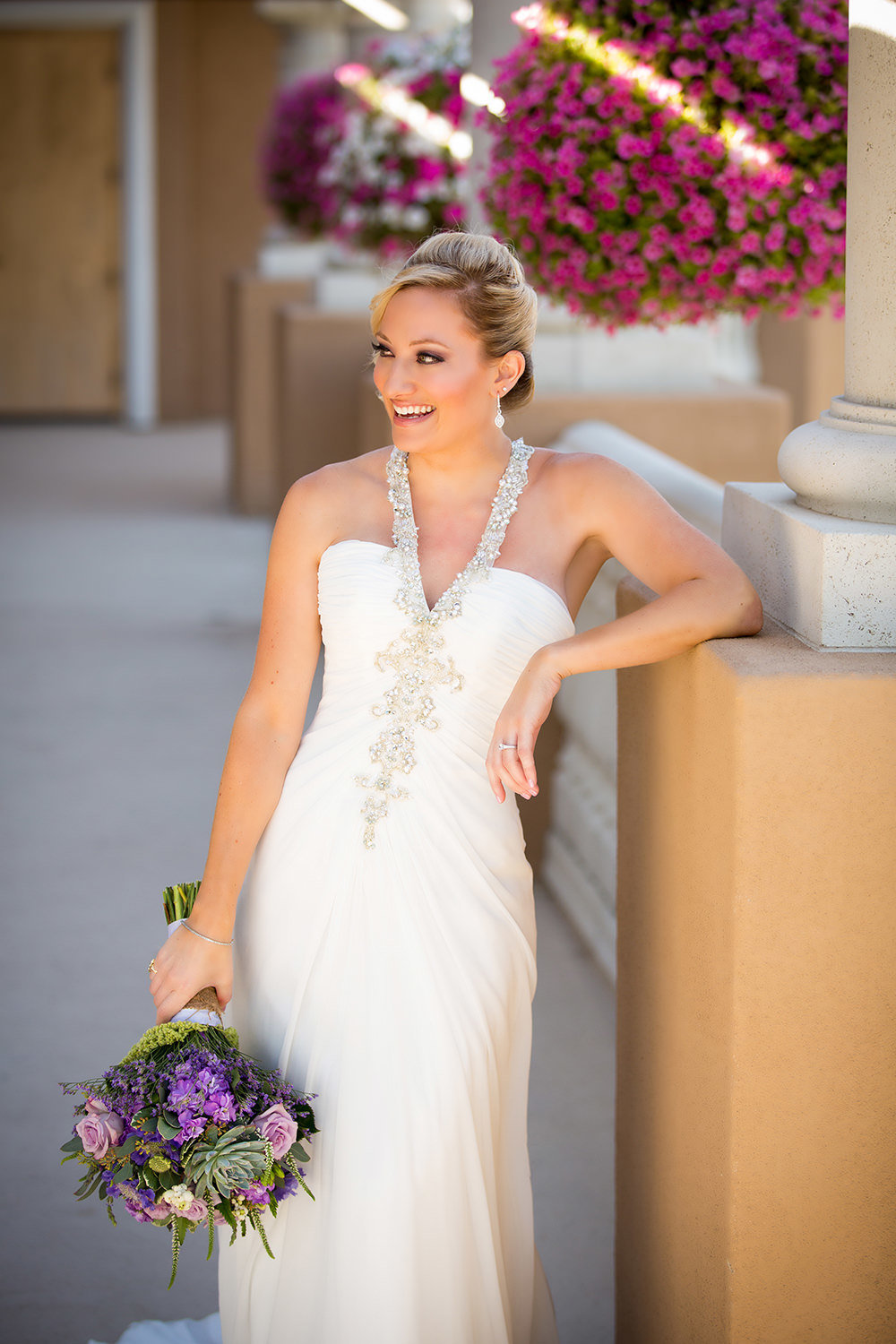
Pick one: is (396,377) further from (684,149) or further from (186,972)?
(684,149)

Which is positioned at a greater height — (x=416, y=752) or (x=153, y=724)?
(x=416, y=752)

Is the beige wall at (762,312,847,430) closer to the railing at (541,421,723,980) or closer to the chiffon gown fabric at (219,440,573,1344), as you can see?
the railing at (541,421,723,980)

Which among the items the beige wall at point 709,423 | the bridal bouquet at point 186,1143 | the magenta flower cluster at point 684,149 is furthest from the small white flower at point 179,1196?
the beige wall at point 709,423

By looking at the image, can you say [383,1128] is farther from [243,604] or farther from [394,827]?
[243,604]

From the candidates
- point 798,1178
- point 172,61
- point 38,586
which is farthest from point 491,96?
point 172,61

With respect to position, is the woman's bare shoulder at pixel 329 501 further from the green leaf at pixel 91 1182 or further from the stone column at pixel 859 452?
the green leaf at pixel 91 1182

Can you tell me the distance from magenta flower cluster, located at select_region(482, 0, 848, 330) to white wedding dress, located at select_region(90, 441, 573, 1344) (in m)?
1.27

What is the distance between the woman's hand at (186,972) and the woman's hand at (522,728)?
20.8 inches

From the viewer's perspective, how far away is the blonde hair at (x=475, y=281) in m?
2.16

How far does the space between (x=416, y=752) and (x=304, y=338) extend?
6.65 m

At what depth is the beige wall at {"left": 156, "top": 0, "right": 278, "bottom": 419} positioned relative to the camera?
14836 millimetres

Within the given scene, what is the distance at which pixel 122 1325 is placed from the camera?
271 centimetres

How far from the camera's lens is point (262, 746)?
2230mm

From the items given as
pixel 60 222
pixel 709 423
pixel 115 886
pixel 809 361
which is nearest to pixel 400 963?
pixel 115 886
